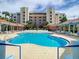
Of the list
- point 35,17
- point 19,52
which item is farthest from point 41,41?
point 19,52

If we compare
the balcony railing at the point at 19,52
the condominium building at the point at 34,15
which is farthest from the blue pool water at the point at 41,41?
the balcony railing at the point at 19,52

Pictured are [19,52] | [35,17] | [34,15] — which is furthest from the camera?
[35,17]

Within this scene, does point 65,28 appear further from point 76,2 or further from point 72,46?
point 72,46

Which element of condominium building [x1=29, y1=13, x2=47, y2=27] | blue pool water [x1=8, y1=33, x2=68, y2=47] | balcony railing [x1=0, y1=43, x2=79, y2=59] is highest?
condominium building [x1=29, y1=13, x2=47, y2=27]

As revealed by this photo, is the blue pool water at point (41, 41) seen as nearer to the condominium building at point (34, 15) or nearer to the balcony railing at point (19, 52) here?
the condominium building at point (34, 15)

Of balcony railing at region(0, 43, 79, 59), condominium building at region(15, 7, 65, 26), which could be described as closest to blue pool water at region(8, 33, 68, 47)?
condominium building at region(15, 7, 65, 26)

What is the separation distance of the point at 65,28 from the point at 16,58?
10.6 m

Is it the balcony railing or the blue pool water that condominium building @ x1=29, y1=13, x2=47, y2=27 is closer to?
the blue pool water

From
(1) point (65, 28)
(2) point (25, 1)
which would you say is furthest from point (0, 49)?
(1) point (65, 28)

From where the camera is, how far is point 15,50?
2.13 m

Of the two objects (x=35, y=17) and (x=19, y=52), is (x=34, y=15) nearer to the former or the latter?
(x=35, y=17)

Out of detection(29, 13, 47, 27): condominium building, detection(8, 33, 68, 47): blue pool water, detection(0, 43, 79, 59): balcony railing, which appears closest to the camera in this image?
detection(0, 43, 79, 59): balcony railing

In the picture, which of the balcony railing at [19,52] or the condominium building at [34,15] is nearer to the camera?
the balcony railing at [19,52]

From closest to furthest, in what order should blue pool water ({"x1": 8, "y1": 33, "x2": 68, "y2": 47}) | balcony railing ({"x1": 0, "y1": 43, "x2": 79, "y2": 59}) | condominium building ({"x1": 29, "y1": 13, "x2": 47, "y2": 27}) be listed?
1. balcony railing ({"x1": 0, "y1": 43, "x2": 79, "y2": 59})
2. blue pool water ({"x1": 8, "y1": 33, "x2": 68, "y2": 47})
3. condominium building ({"x1": 29, "y1": 13, "x2": 47, "y2": 27})
